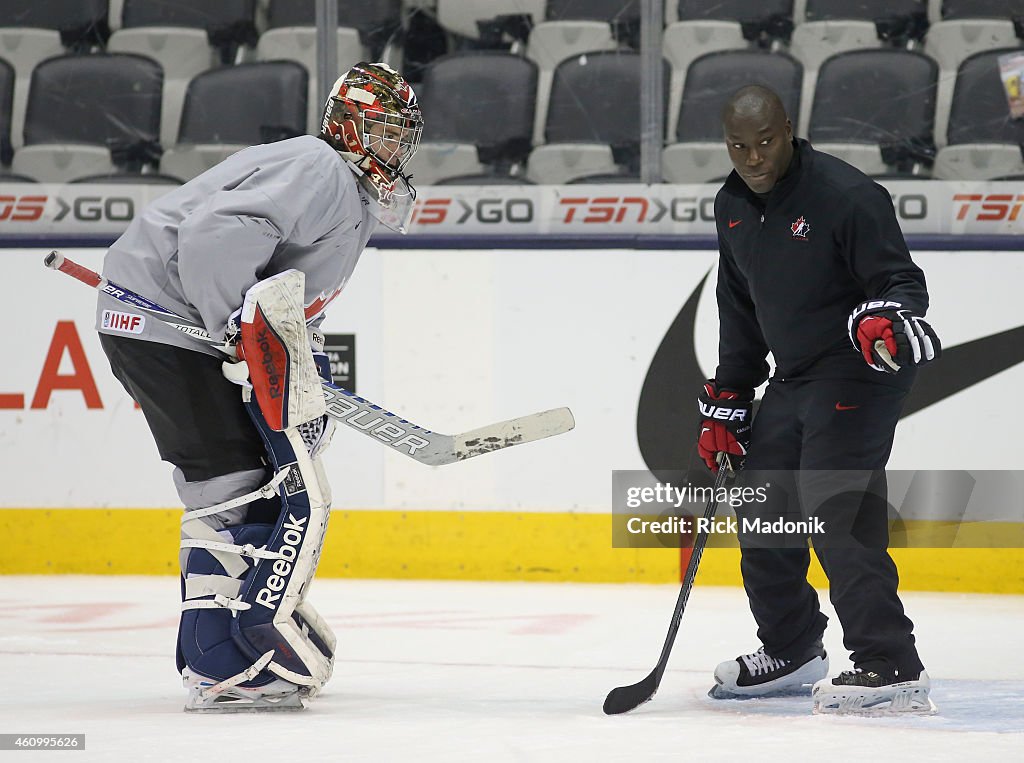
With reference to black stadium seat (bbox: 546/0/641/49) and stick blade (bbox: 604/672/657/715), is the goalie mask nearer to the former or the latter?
stick blade (bbox: 604/672/657/715)

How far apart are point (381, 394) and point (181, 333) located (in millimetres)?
1954

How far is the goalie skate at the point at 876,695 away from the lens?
2615 mm

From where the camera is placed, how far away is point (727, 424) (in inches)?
115

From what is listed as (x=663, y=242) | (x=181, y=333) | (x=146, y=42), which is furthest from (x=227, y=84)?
(x=181, y=333)

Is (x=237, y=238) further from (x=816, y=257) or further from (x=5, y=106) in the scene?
(x=5, y=106)

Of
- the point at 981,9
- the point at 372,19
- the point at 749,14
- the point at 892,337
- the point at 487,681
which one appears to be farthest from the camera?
the point at 372,19

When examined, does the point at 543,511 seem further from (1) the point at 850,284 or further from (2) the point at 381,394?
(1) the point at 850,284

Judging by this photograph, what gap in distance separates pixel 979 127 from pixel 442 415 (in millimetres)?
1909

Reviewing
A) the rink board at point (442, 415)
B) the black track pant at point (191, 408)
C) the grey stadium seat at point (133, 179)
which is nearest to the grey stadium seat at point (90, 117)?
the grey stadium seat at point (133, 179)

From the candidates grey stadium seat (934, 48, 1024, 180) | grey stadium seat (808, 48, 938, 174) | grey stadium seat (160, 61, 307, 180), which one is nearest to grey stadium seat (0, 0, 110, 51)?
grey stadium seat (160, 61, 307, 180)

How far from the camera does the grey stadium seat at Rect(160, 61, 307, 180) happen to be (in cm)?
488

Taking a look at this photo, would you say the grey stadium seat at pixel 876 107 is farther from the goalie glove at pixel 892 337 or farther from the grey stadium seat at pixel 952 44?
the goalie glove at pixel 892 337

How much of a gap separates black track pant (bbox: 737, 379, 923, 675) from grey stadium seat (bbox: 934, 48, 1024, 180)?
1.94 meters

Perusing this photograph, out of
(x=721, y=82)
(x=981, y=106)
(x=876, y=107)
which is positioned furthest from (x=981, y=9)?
(x=721, y=82)
